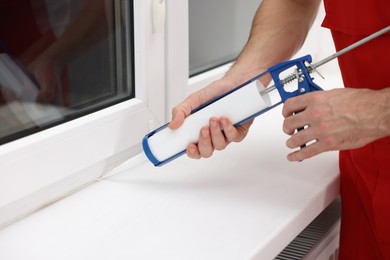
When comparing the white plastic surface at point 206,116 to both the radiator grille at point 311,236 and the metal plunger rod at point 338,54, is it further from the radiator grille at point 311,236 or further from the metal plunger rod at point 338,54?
the radiator grille at point 311,236

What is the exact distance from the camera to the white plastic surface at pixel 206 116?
0.88m

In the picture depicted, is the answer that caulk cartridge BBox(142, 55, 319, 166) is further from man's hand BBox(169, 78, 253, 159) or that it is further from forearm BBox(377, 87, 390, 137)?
forearm BBox(377, 87, 390, 137)

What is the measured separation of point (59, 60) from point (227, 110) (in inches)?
12.5

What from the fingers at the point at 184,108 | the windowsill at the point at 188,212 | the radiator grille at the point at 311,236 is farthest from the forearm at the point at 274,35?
the radiator grille at the point at 311,236

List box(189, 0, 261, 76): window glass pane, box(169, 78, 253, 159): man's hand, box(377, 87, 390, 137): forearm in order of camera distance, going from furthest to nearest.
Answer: box(189, 0, 261, 76): window glass pane, box(169, 78, 253, 159): man's hand, box(377, 87, 390, 137): forearm

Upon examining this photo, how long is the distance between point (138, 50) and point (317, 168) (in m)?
0.41

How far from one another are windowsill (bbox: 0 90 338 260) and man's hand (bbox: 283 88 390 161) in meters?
0.14

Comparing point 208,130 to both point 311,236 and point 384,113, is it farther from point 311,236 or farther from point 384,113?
point 311,236

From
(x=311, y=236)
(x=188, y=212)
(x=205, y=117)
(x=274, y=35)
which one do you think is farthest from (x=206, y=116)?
(x=311, y=236)

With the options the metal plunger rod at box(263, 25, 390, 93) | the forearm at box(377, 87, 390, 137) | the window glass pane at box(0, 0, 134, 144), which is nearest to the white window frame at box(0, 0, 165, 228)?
the window glass pane at box(0, 0, 134, 144)

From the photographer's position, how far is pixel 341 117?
835 mm

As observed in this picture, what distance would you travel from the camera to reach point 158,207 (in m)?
0.94

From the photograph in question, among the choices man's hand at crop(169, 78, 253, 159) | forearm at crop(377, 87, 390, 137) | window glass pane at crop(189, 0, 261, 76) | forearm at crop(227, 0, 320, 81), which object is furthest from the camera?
window glass pane at crop(189, 0, 261, 76)

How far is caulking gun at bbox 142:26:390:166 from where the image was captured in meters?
0.86
